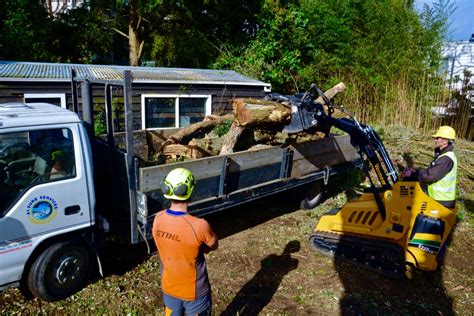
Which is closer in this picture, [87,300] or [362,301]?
[87,300]

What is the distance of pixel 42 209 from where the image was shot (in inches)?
146

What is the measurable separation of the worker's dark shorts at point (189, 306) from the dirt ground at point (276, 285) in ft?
4.05

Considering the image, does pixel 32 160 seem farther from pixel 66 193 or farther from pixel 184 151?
pixel 184 151

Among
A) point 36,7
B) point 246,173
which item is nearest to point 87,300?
point 246,173

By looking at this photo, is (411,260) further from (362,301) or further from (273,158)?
(273,158)

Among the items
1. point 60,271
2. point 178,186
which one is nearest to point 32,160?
point 60,271

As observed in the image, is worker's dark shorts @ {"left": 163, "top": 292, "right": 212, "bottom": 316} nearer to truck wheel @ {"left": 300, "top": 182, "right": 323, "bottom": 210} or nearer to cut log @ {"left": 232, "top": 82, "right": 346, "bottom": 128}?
cut log @ {"left": 232, "top": 82, "right": 346, "bottom": 128}

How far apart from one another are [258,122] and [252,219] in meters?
2.01

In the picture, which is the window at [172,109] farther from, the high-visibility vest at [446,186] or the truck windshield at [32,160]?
the high-visibility vest at [446,186]

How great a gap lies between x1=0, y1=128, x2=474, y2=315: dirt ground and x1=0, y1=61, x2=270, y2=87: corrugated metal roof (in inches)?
180

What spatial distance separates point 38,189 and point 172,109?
22.7ft

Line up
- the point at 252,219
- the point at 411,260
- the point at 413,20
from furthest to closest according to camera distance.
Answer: the point at 413,20, the point at 252,219, the point at 411,260

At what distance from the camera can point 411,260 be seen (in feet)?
15.9

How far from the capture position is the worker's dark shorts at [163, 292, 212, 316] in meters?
2.88
